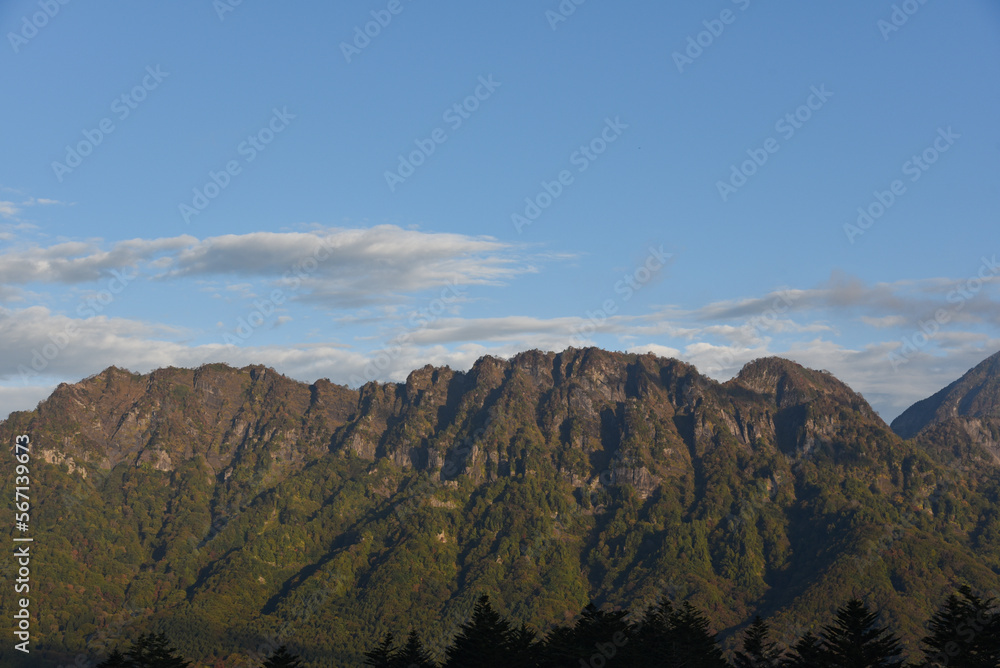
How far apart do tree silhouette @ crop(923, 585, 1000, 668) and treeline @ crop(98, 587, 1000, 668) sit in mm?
108

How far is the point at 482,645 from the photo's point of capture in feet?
415

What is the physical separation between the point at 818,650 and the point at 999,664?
20.9 metres

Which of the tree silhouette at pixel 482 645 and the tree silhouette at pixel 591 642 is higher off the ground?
the tree silhouette at pixel 482 645

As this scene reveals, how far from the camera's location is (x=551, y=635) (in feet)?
474

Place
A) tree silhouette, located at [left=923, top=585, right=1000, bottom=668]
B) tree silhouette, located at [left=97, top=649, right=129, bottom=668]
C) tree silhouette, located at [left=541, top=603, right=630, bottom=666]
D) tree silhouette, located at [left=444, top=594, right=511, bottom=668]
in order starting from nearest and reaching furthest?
tree silhouette, located at [left=97, top=649, right=129, bottom=668]
tree silhouette, located at [left=923, top=585, right=1000, bottom=668]
tree silhouette, located at [left=444, top=594, right=511, bottom=668]
tree silhouette, located at [left=541, top=603, right=630, bottom=666]

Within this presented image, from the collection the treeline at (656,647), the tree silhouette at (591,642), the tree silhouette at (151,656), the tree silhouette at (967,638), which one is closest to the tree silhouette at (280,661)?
the treeline at (656,647)

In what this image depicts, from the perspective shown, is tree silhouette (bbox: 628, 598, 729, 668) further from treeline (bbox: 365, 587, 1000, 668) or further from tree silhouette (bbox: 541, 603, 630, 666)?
tree silhouette (bbox: 541, 603, 630, 666)

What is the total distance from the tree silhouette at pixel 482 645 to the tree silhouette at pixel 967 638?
167ft

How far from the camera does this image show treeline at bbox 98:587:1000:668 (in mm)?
115438

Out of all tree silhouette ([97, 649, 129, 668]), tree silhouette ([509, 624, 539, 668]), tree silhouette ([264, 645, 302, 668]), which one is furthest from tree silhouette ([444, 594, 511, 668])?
tree silhouette ([97, 649, 129, 668])

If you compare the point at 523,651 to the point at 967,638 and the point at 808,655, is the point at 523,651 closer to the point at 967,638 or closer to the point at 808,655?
the point at 808,655

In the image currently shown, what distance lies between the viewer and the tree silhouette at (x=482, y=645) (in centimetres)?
12612

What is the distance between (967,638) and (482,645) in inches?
2281

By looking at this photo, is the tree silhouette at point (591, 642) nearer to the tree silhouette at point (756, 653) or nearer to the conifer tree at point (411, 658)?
the conifer tree at point (411, 658)
